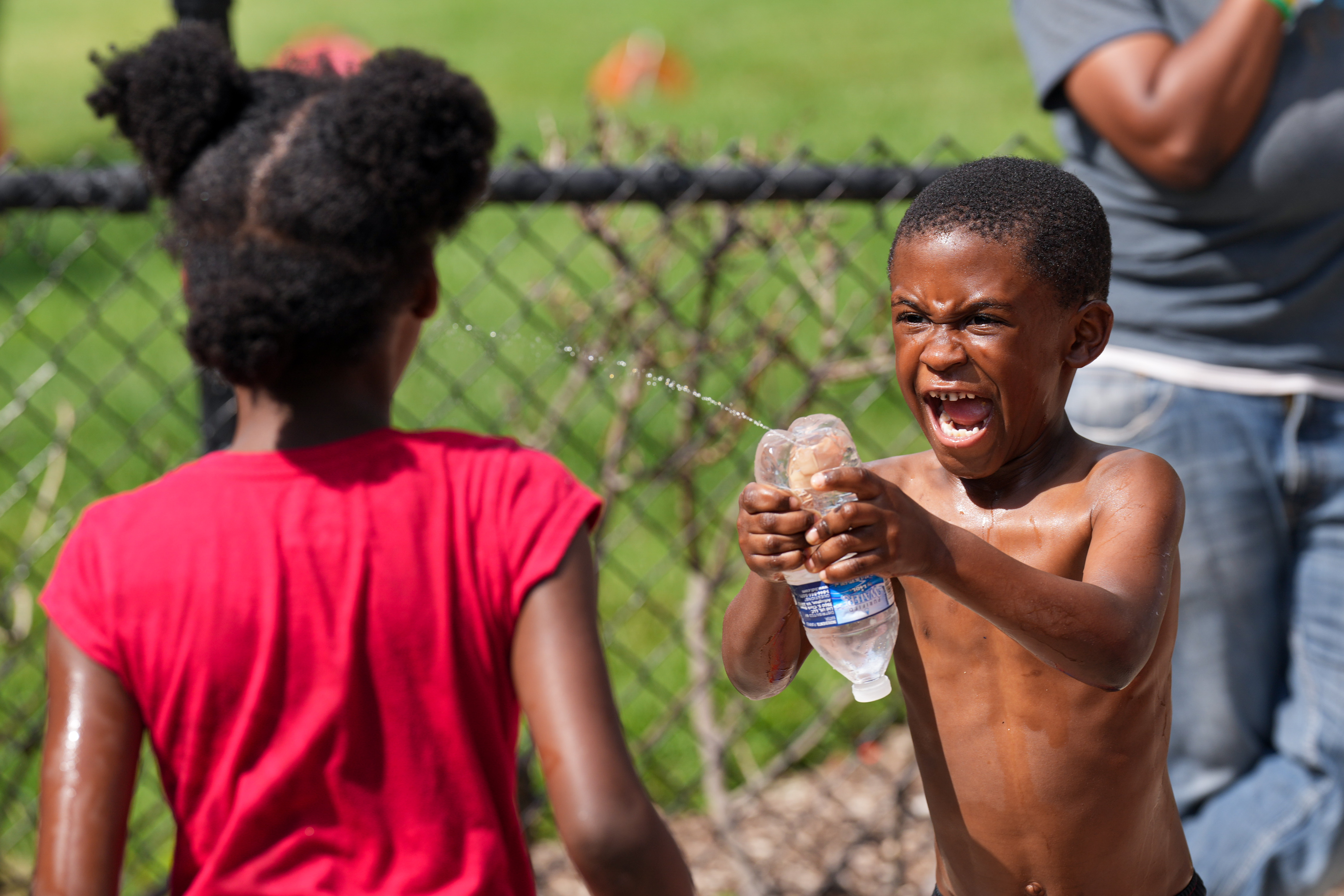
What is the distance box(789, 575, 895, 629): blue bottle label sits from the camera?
58.1 inches

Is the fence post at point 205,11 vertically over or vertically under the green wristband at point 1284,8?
over

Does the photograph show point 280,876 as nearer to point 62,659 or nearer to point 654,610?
point 62,659

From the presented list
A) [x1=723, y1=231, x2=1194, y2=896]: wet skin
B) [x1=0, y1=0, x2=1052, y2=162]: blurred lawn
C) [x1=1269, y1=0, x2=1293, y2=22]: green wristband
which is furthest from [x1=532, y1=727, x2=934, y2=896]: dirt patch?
[x1=0, y1=0, x2=1052, y2=162]: blurred lawn

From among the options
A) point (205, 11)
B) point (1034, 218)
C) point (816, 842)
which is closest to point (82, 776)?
point (1034, 218)

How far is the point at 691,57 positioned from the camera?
642 inches

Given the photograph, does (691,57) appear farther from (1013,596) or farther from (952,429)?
(1013,596)

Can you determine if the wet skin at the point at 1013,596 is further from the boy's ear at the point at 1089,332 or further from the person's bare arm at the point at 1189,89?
the person's bare arm at the point at 1189,89

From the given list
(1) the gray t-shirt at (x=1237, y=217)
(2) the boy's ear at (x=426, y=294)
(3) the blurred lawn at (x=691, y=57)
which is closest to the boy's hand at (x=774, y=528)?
(2) the boy's ear at (x=426, y=294)

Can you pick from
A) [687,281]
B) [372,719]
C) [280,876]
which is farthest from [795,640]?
[687,281]

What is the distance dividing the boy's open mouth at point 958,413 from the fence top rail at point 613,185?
→ 1.37 meters

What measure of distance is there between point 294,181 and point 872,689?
0.96 m

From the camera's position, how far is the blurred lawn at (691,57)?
11.7m

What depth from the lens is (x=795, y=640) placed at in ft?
5.57

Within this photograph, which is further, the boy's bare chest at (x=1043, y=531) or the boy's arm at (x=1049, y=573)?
the boy's bare chest at (x=1043, y=531)
